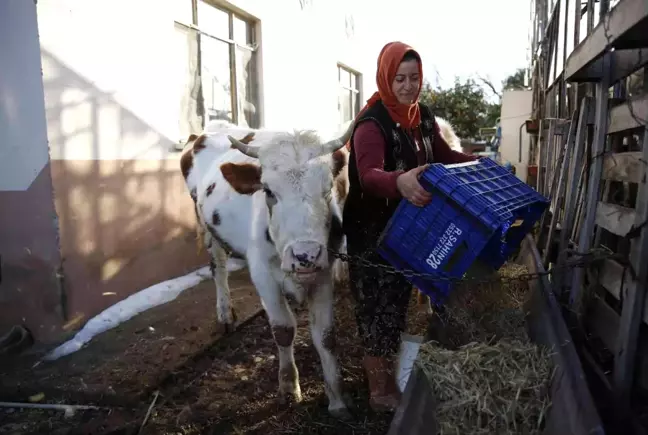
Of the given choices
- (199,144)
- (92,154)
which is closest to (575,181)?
(199,144)

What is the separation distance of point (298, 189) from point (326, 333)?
0.94m

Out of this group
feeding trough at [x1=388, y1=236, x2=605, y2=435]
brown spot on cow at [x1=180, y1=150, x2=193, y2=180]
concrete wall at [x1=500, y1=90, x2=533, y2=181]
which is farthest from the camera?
concrete wall at [x1=500, y1=90, x2=533, y2=181]

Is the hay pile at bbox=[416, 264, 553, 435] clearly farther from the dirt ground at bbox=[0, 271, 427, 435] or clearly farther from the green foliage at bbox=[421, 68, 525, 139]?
the green foliage at bbox=[421, 68, 525, 139]

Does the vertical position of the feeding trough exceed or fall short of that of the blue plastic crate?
it falls short

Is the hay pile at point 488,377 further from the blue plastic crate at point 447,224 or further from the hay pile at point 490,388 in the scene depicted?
the blue plastic crate at point 447,224

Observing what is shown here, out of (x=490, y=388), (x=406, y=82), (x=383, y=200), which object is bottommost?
(x=490, y=388)

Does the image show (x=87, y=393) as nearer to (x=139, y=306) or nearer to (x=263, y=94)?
(x=139, y=306)

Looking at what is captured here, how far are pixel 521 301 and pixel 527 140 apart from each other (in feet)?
37.0

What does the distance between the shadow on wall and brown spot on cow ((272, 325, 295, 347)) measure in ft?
6.86

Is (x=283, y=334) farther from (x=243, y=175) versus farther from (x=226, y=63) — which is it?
(x=226, y=63)

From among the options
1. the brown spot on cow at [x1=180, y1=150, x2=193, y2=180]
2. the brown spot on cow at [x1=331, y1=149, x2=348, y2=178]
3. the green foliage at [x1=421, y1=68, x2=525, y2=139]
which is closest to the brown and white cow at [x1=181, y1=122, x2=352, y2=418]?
the brown spot on cow at [x1=331, y1=149, x2=348, y2=178]

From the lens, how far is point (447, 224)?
231cm

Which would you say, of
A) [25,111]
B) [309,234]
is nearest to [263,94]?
[25,111]

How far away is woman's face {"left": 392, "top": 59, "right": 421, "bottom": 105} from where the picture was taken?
2.83 metres
